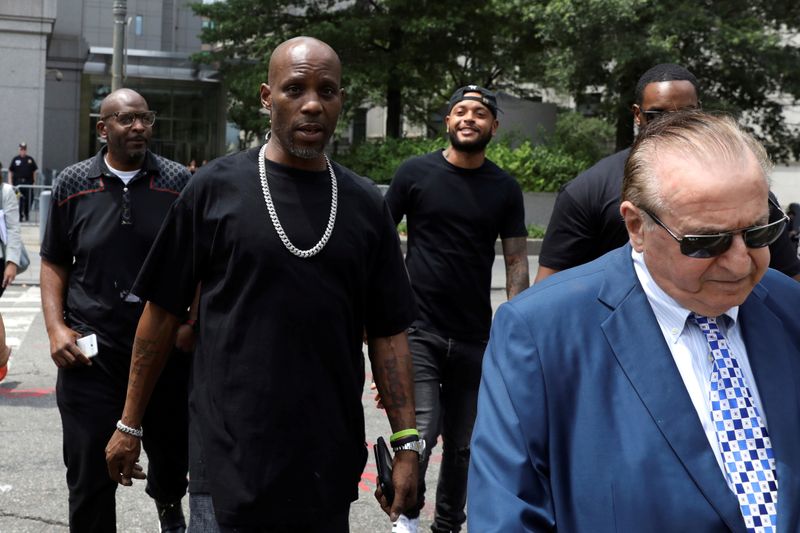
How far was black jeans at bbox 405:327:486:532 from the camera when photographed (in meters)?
5.59

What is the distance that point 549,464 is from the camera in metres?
2.28

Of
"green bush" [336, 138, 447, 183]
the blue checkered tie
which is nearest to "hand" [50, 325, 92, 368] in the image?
the blue checkered tie

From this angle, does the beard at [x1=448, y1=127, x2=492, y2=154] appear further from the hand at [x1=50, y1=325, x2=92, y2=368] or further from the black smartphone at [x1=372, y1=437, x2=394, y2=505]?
the black smartphone at [x1=372, y1=437, x2=394, y2=505]

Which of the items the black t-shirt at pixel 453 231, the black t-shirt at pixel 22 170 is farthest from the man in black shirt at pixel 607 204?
the black t-shirt at pixel 22 170

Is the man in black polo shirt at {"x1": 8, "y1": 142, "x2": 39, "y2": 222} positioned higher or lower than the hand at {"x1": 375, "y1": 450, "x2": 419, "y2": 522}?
lower

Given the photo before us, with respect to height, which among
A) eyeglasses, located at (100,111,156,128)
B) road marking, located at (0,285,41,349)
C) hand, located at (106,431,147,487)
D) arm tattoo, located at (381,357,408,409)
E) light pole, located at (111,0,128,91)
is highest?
light pole, located at (111,0,128,91)

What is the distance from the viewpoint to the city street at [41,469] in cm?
602

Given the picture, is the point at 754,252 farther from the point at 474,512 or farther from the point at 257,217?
the point at 257,217

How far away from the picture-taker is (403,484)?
3654 millimetres

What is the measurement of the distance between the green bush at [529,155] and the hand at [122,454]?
2087cm

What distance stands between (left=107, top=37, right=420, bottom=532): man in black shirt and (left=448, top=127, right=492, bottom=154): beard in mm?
2243

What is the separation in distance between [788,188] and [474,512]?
38.7 m

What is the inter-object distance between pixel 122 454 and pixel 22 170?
1008 inches

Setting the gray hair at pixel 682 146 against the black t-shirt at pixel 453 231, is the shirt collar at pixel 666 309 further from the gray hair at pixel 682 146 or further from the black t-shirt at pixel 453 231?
the black t-shirt at pixel 453 231
